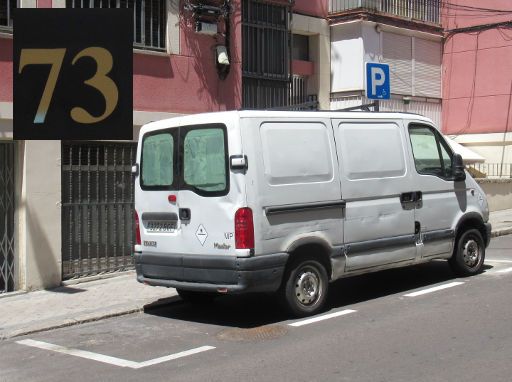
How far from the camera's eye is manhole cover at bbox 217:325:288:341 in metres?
6.88

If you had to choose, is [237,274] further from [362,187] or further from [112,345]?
[362,187]

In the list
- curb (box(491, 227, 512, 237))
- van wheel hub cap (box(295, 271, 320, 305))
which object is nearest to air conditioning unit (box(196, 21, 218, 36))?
van wheel hub cap (box(295, 271, 320, 305))

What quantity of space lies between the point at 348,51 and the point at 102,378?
11.6m

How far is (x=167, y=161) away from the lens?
7836mm

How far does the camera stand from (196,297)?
8789 millimetres

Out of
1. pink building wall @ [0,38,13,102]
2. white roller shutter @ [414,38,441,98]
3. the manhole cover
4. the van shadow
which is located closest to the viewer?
the manhole cover

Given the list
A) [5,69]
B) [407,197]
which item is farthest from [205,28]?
[407,197]

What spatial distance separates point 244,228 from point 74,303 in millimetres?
3333

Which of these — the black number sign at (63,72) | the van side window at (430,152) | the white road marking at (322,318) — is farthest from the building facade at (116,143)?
the white road marking at (322,318)

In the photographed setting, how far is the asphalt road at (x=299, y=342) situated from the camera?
18.5 ft

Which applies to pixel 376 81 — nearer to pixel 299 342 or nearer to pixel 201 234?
pixel 201 234

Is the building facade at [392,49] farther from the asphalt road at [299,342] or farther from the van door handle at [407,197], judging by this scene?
the asphalt road at [299,342]

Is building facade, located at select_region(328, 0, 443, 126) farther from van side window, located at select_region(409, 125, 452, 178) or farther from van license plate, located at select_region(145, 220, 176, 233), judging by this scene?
van license plate, located at select_region(145, 220, 176, 233)

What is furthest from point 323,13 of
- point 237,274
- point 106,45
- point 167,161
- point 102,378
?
point 102,378
